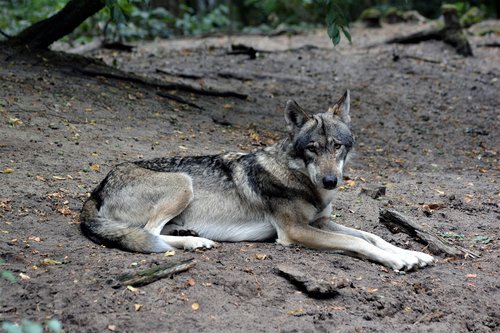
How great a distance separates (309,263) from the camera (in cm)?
536

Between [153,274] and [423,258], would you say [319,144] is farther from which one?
[153,274]

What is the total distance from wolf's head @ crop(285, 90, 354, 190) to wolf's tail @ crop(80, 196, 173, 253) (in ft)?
4.63

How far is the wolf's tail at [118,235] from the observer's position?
5.41 meters

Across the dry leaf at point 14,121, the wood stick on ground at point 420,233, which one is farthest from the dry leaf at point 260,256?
the dry leaf at point 14,121

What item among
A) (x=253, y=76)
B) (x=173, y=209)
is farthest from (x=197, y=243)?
(x=253, y=76)

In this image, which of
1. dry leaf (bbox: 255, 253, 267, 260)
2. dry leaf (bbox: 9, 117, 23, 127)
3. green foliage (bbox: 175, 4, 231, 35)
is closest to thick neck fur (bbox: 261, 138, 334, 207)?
dry leaf (bbox: 255, 253, 267, 260)

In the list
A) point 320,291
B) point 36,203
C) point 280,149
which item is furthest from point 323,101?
point 320,291

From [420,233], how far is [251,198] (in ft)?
5.24

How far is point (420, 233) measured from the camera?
6082 mm

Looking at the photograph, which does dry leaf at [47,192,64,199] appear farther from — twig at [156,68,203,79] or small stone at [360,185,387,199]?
twig at [156,68,203,79]

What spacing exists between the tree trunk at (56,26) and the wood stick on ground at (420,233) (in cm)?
680

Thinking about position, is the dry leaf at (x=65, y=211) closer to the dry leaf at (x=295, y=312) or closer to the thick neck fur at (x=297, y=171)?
the thick neck fur at (x=297, y=171)

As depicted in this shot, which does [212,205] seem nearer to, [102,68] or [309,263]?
[309,263]

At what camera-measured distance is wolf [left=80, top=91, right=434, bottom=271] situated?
570 centimetres
